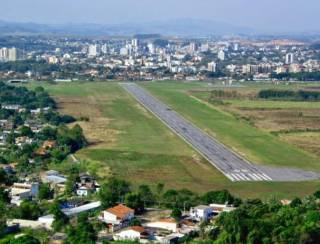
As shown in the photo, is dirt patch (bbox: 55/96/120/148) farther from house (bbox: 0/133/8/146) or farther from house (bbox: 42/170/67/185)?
house (bbox: 42/170/67/185)

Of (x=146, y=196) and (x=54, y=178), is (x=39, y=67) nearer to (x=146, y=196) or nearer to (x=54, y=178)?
(x=54, y=178)

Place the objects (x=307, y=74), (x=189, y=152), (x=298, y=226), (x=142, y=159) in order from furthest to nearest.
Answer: (x=307, y=74) → (x=189, y=152) → (x=142, y=159) → (x=298, y=226)

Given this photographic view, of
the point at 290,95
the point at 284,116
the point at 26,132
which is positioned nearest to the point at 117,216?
the point at 26,132

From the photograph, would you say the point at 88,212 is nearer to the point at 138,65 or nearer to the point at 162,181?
the point at 162,181

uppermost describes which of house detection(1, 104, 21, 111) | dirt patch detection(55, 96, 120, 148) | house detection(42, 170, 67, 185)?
house detection(1, 104, 21, 111)

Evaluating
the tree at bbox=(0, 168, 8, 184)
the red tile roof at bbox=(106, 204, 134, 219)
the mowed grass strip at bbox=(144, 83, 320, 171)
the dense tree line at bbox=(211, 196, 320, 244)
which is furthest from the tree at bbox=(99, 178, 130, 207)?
the mowed grass strip at bbox=(144, 83, 320, 171)

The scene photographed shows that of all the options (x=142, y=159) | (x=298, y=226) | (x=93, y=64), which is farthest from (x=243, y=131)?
(x=93, y=64)
